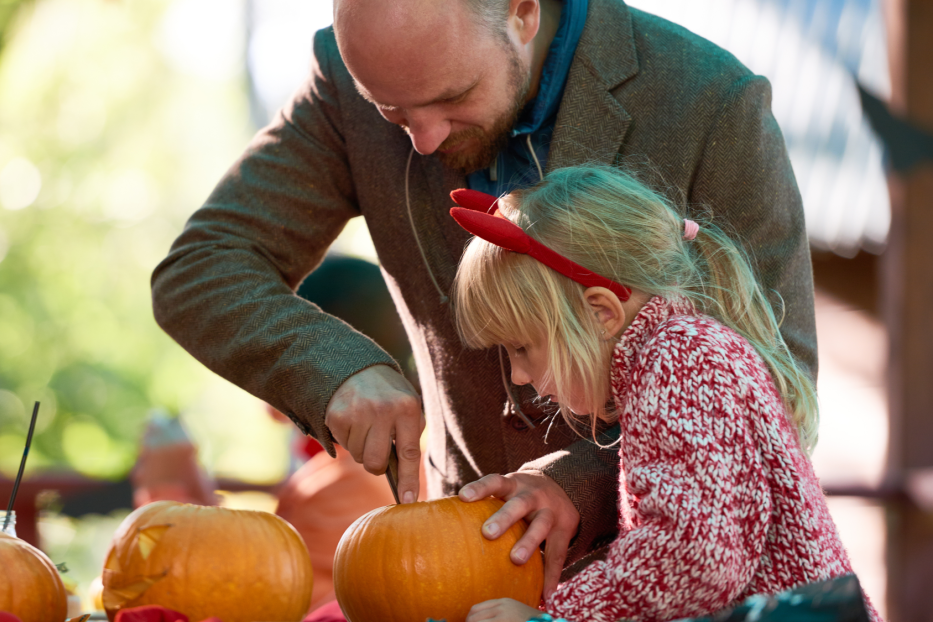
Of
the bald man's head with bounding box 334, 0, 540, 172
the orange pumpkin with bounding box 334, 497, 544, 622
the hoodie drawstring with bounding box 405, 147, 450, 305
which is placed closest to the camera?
the orange pumpkin with bounding box 334, 497, 544, 622

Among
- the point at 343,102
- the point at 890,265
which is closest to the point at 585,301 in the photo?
the point at 343,102

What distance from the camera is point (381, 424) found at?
127cm

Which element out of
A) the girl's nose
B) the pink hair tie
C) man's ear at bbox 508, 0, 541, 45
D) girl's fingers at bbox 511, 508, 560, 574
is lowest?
girl's fingers at bbox 511, 508, 560, 574

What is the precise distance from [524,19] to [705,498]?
0.91 meters

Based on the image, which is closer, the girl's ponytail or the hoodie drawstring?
the girl's ponytail

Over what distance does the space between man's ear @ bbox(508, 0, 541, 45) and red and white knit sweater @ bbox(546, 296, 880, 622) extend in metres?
0.66

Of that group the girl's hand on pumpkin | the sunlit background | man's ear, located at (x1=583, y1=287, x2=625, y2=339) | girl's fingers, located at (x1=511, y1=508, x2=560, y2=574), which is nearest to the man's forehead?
man's ear, located at (x1=583, y1=287, x2=625, y2=339)

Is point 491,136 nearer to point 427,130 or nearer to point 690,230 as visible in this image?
point 427,130

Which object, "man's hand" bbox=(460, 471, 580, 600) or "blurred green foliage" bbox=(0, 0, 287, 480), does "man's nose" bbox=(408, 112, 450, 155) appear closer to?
"man's hand" bbox=(460, 471, 580, 600)

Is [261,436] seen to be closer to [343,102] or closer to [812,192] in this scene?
[812,192]

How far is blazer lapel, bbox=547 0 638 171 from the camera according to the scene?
58.9 inches

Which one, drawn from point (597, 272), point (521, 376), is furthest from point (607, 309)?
point (521, 376)

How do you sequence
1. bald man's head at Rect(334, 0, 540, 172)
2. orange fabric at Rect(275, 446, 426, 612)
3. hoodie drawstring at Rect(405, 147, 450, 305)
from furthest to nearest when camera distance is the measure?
1. orange fabric at Rect(275, 446, 426, 612)
2. hoodie drawstring at Rect(405, 147, 450, 305)
3. bald man's head at Rect(334, 0, 540, 172)

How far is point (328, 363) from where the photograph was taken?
139 centimetres
